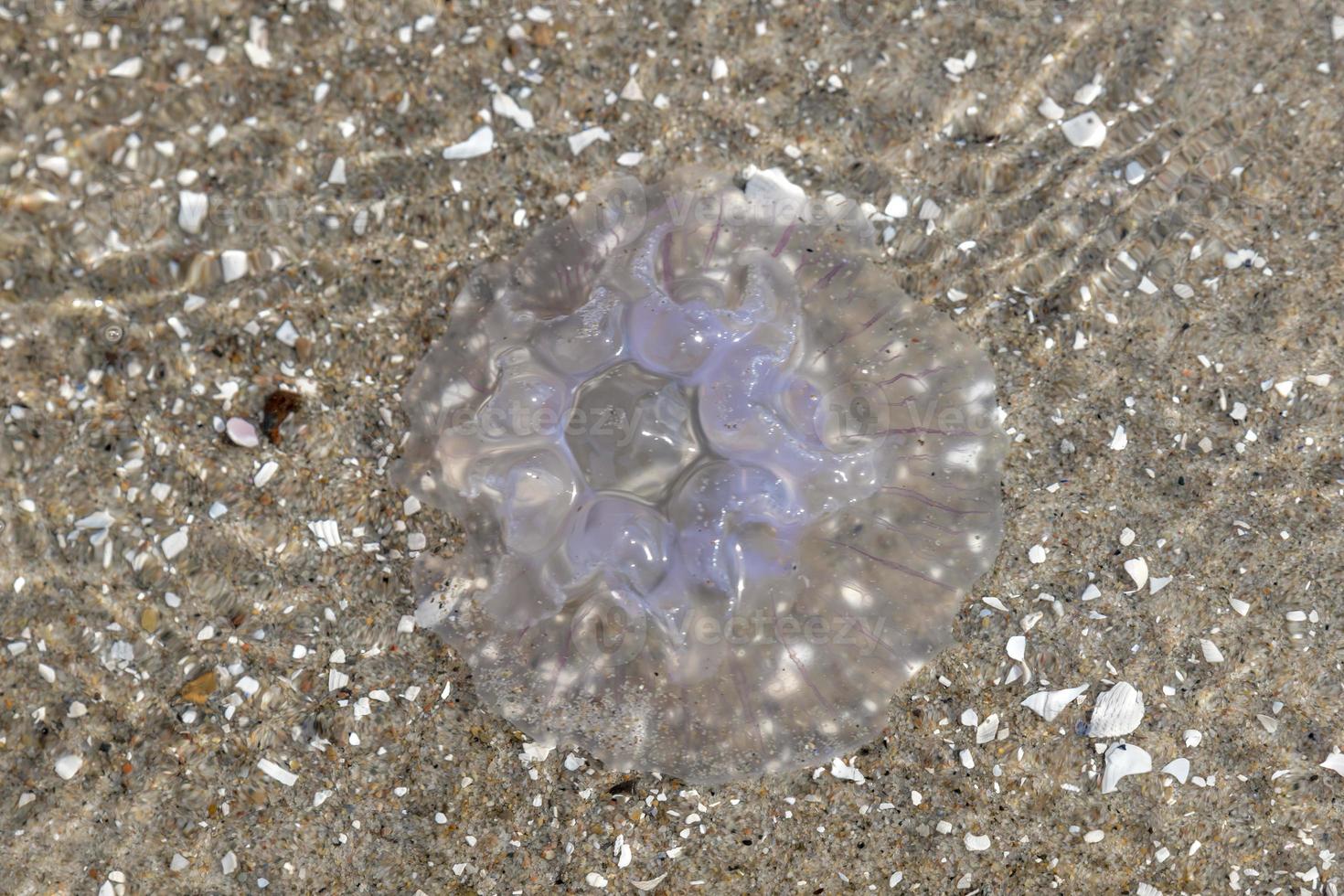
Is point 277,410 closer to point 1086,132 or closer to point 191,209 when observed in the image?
point 191,209

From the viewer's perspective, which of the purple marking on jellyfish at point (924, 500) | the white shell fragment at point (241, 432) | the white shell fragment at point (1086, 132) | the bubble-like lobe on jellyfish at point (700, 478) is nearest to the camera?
the bubble-like lobe on jellyfish at point (700, 478)

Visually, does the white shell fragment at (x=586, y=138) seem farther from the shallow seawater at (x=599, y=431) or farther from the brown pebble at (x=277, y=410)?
the brown pebble at (x=277, y=410)

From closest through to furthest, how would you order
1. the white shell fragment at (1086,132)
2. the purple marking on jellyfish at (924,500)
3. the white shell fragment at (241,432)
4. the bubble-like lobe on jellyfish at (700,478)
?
the bubble-like lobe on jellyfish at (700,478)
the purple marking on jellyfish at (924,500)
the white shell fragment at (241,432)
the white shell fragment at (1086,132)

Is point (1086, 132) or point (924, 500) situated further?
point (1086, 132)

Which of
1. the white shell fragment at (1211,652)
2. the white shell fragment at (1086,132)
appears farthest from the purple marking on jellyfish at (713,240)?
the white shell fragment at (1211,652)

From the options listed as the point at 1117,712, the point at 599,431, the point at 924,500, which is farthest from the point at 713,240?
the point at 1117,712

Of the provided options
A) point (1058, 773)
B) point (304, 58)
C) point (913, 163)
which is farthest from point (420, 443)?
point (1058, 773)

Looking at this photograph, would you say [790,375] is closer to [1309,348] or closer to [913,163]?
[913,163]
